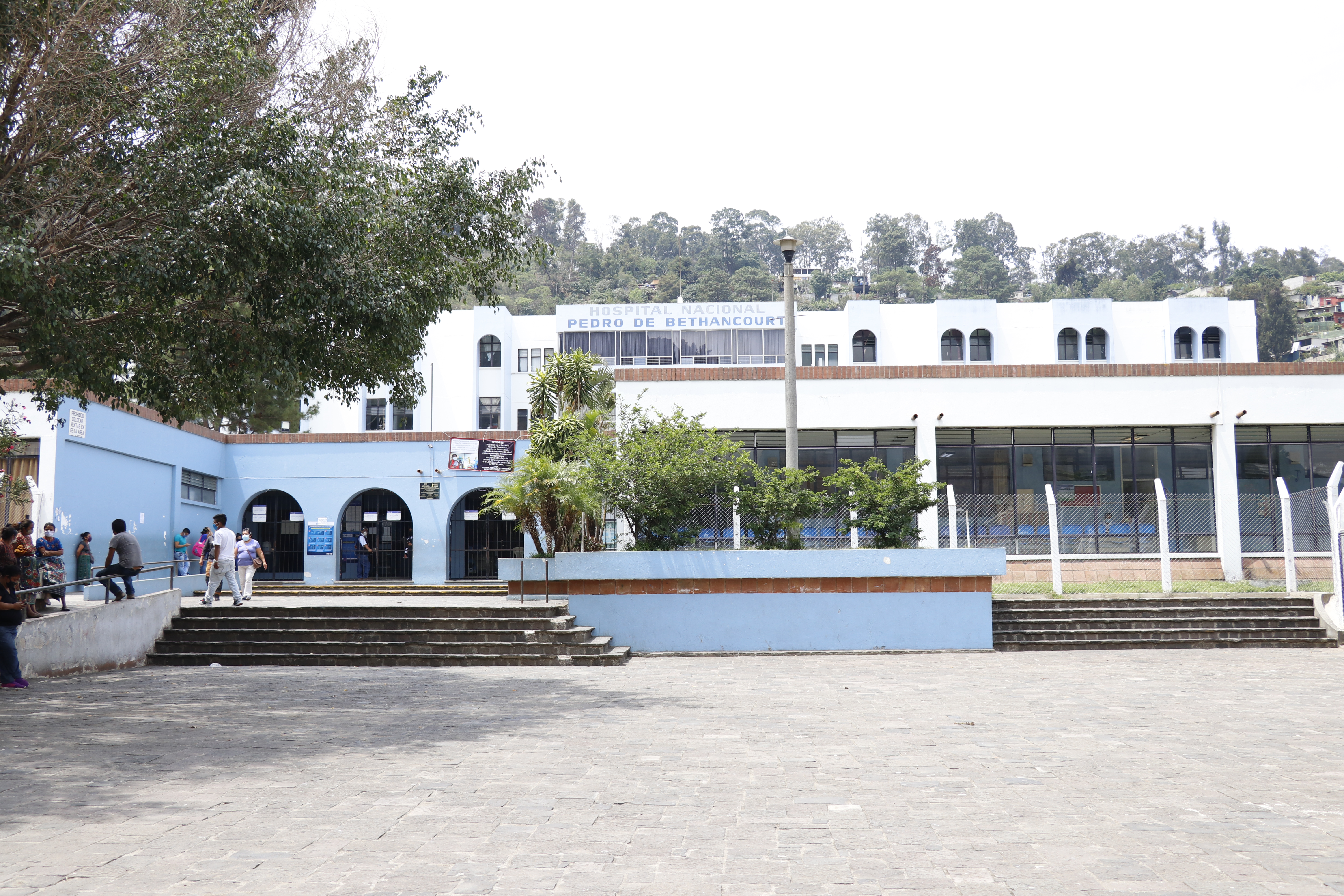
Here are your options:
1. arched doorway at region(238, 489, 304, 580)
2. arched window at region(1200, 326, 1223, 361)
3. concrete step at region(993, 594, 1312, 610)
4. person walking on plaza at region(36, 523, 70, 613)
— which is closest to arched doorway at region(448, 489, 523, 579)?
arched doorway at region(238, 489, 304, 580)

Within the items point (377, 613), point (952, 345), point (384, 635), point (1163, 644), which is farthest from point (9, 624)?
point (952, 345)

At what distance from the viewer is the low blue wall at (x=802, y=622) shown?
14.9 meters

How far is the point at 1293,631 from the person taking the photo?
15445 millimetres

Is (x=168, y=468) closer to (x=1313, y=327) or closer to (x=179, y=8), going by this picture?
(x=179, y=8)

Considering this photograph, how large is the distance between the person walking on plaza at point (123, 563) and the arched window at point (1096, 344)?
41.1 metres

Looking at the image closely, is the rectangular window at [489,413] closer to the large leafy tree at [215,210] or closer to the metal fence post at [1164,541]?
the metal fence post at [1164,541]

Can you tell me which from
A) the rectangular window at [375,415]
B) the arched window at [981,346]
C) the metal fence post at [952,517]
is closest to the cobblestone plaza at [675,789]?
the metal fence post at [952,517]

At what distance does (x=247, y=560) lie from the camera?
58.7ft

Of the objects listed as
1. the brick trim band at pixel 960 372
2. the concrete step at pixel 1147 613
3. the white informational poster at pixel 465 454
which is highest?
the brick trim band at pixel 960 372

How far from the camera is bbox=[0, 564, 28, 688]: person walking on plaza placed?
10586 millimetres

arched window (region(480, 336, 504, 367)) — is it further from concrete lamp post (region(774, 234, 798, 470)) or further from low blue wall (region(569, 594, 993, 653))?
low blue wall (region(569, 594, 993, 653))

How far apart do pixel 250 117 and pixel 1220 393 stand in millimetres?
19062

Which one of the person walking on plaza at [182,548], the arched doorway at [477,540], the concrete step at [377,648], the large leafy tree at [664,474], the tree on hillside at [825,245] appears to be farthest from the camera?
the tree on hillside at [825,245]

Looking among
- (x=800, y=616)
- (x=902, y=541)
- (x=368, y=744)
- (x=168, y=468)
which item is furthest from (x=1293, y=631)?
(x=168, y=468)
